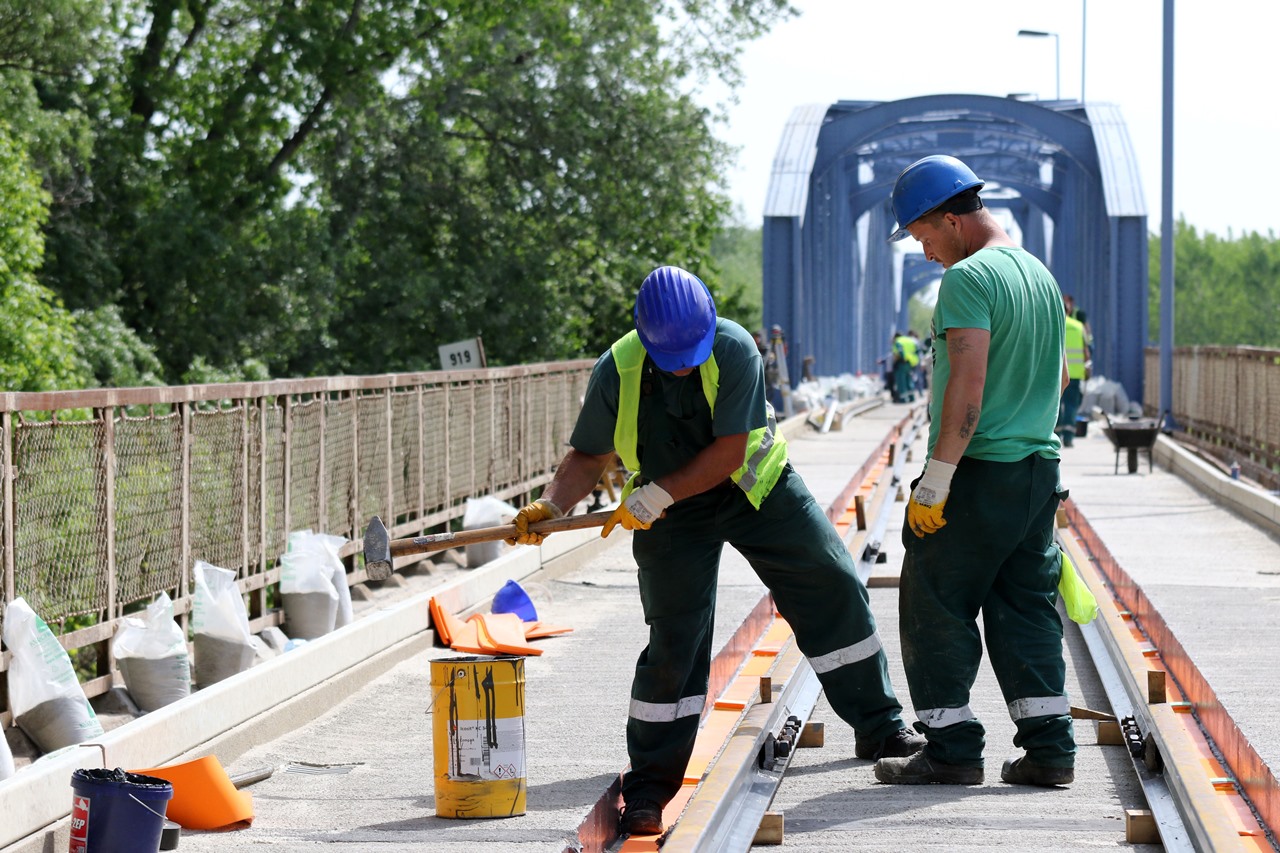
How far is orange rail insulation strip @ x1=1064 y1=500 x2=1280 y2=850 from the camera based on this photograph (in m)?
4.91

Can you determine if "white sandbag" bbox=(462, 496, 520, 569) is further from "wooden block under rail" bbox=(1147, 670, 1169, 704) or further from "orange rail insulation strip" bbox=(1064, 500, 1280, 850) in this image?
"wooden block under rail" bbox=(1147, 670, 1169, 704)

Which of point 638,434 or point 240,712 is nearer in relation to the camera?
point 638,434

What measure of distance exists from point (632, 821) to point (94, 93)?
2599 cm

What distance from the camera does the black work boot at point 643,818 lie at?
511 cm

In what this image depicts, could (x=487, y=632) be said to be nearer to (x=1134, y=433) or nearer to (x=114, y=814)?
(x=114, y=814)

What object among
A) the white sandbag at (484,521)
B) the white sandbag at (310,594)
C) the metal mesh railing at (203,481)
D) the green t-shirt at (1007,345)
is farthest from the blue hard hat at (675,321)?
the white sandbag at (484,521)

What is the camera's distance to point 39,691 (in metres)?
6.65

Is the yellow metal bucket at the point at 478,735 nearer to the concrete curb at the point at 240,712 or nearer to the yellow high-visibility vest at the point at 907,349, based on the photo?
the concrete curb at the point at 240,712

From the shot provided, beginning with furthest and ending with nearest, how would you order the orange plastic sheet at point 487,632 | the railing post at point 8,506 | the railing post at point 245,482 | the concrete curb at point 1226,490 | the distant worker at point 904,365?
the distant worker at point 904,365 → the concrete curb at point 1226,490 → the railing post at point 245,482 → the orange plastic sheet at point 487,632 → the railing post at point 8,506

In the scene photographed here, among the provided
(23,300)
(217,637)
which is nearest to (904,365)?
(23,300)

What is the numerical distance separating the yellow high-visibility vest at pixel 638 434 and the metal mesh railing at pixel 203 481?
284 cm

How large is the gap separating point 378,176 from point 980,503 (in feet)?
100

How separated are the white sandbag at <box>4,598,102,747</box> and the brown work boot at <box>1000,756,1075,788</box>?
133 inches

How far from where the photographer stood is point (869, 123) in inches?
1850
